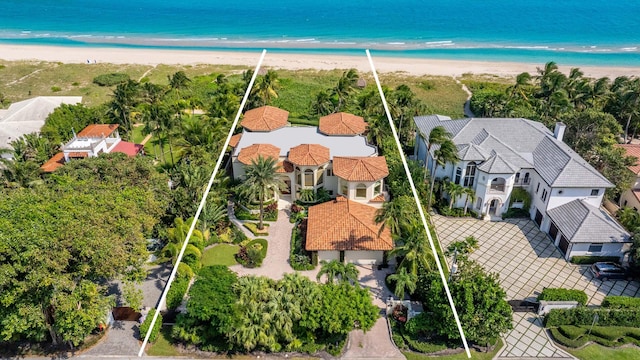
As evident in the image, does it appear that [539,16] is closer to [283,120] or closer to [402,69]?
[402,69]

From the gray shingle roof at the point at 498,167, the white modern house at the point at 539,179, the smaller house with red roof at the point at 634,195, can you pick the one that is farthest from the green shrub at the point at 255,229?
the smaller house with red roof at the point at 634,195

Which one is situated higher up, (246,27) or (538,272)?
(246,27)

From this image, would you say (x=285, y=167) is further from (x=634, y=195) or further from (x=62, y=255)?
(x=634, y=195)

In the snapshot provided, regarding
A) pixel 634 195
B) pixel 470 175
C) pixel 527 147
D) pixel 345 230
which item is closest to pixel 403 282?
pixel 345 230

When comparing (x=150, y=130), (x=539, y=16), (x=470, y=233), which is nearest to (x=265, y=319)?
(x=470, y=233)

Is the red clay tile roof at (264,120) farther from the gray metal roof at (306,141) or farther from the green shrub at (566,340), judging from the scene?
the green shrub at (566,340)

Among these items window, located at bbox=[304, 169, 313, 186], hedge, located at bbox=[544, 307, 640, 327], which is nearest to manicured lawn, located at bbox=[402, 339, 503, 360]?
hedge, located at bbox=[544, 307, 640, 327]
